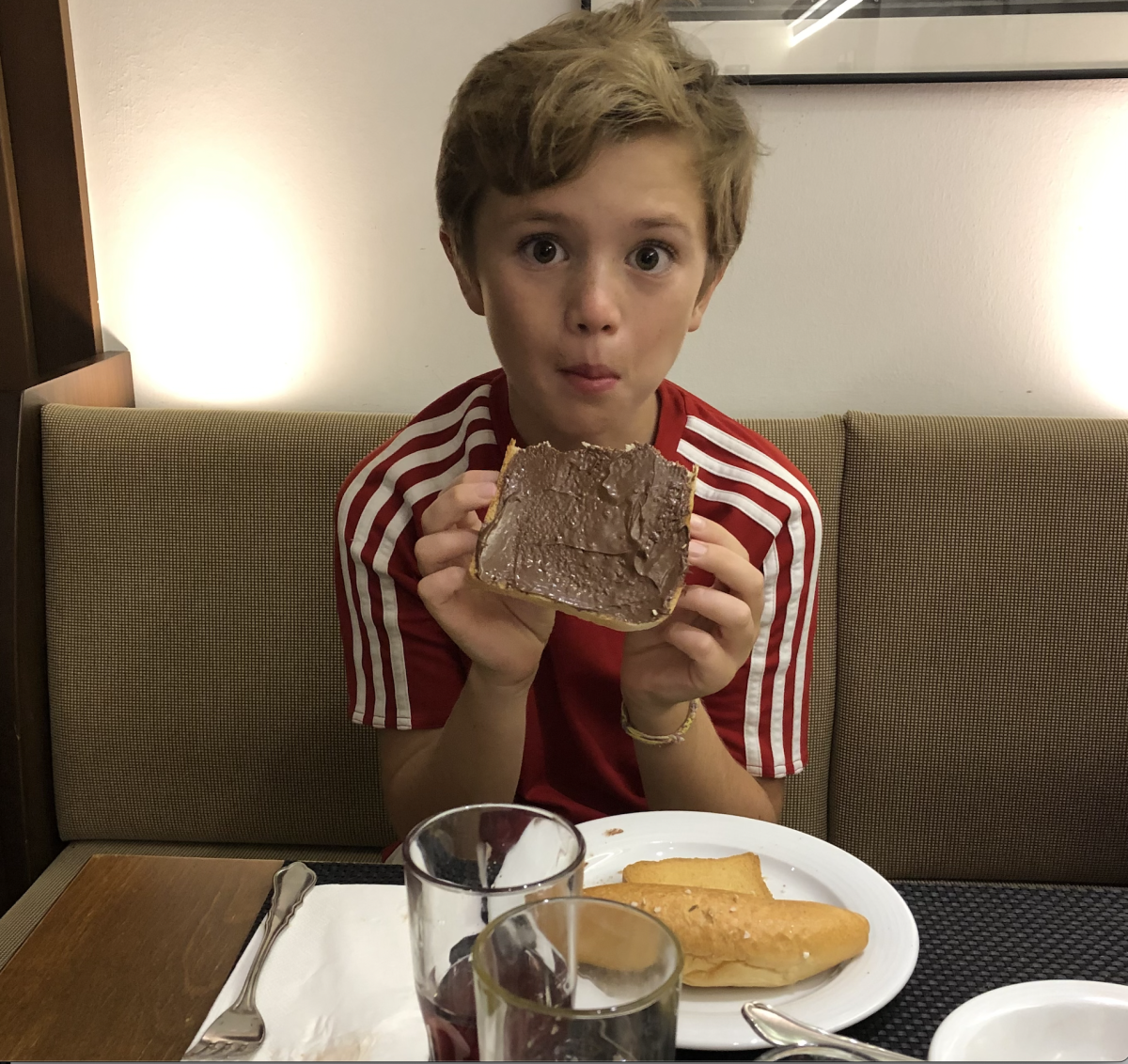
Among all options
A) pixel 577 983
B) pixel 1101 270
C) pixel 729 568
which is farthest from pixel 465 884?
pixel 1101 270

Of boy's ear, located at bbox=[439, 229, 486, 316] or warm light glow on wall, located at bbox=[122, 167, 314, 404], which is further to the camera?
warm light glow on wall, located at bbox=[122, 167, 314, 404]

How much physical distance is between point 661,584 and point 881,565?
93 centimetres

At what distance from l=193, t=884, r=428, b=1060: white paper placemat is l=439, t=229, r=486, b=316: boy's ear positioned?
0.70 m

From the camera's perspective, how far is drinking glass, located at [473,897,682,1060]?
1.62 feet

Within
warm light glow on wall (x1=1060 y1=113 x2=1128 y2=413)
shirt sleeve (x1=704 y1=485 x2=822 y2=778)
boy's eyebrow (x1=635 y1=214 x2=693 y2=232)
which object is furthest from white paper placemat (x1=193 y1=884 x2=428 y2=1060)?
warm light glow on wall (x1=1060 y1=113 x2=1128 y2=413)

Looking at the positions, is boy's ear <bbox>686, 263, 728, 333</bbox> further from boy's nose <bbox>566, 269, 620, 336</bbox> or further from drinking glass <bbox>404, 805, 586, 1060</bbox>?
drinking glass <bbox>404, 805, 586, 1060</bbox>

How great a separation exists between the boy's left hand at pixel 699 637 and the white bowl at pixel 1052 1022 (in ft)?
1.50

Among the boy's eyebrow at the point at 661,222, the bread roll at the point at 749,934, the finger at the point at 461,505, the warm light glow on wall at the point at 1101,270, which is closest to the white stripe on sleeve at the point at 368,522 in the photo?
the finger at the point at 461,505

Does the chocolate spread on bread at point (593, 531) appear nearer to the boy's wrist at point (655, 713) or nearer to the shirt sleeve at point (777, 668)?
the boy's wrist at point (655, 713)

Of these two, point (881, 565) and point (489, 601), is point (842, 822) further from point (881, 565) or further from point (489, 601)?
point (489, 601)

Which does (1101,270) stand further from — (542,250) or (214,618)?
(214,618)

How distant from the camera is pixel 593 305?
1.07 m

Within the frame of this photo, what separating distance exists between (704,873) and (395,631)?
23.9 inches

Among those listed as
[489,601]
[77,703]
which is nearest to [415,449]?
[489,601]
